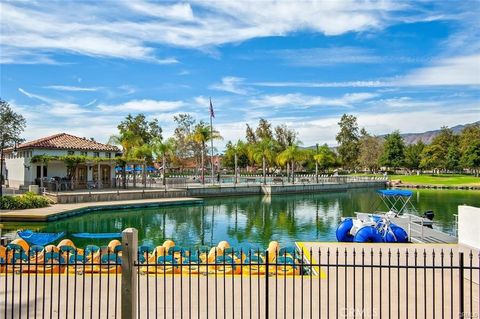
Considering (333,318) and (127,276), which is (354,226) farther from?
(127,276)

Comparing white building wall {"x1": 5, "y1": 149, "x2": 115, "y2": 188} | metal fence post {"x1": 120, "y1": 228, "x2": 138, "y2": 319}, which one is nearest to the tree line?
white building wall {"x1": 5, "y1": 149, "x2": 115, "y2": 188}

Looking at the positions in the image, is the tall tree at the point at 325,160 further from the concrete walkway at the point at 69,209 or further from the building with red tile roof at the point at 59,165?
the concrete walkway at the point at 69,209

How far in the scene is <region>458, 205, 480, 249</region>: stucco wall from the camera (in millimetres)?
13875

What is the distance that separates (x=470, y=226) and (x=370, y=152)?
100673 mm

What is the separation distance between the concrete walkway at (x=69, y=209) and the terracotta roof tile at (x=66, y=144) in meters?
13.6

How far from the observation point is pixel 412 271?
1260 centimetres

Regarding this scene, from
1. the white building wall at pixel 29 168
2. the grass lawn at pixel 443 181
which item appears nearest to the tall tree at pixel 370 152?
the grass lawn at pixel 443 181

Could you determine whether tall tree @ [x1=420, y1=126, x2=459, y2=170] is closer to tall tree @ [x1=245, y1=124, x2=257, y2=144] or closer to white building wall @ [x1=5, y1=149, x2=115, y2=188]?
tall tree @ [x1=245, y1=124, x2=257, y2=144]

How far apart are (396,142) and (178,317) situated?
105414 millimetres

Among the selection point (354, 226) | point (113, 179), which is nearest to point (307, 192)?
point (113, 179)

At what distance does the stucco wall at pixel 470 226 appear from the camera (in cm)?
1388

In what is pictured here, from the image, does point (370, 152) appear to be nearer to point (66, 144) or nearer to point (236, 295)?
point (66, 144)

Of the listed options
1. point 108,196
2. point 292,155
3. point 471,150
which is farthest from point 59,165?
point 471,150

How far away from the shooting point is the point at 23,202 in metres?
32.4
